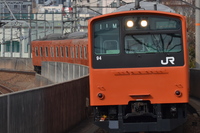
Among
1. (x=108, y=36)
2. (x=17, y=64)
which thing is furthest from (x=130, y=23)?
(x=17, y=64)

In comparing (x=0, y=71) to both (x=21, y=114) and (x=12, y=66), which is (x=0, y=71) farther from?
(x=21, y=114)

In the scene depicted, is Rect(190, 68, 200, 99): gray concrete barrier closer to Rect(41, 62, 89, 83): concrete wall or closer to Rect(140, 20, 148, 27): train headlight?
Rect(41, 62, 89, 83): concrete wall

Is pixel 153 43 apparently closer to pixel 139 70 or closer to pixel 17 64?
Answer: pixel 139 70

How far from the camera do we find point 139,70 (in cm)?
1095

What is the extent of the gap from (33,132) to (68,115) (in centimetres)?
316

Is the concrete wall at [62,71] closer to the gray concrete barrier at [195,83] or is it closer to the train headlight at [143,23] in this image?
the gray concrete barrier at [195,83]

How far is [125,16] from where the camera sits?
11.1 meters

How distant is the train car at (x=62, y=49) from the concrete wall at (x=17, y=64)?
9.90m

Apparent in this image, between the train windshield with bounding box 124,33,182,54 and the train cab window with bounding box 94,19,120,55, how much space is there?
24 cm

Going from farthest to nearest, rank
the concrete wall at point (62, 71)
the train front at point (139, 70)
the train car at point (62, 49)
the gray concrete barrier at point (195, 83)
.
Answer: the train car at point (62, 49) → the concrete wall at point (62, 71) → the gray concrete barrier at point (195, 83) → the train front at point (139, 70)

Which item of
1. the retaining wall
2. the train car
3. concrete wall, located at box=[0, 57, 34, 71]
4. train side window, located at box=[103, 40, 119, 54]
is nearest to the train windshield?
train side window, located at box=[103, 40, 119, 54]

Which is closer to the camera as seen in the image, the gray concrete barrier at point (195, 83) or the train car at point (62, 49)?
the gray concrete barrier at point (195, 83)

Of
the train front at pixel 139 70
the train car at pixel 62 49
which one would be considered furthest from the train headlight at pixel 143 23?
the train car at pixel 62 49

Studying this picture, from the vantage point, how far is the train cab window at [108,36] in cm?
1114
